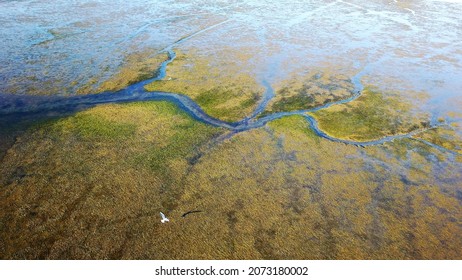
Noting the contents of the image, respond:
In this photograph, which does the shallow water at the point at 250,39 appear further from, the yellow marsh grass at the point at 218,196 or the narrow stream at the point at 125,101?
the yellow marsh grass at the point at 218,196

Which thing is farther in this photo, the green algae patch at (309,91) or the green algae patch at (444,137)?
the green algae patch at (309,91)

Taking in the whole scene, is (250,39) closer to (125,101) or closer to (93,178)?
(125,101)

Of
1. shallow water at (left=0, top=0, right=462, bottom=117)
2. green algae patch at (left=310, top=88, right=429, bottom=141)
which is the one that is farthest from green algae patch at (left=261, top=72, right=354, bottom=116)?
shallow water at (left=0, top=0, right=462, bottom=117)

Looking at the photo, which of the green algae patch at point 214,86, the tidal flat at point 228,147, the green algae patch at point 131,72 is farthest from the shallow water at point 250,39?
the green algae patch at point 214,86

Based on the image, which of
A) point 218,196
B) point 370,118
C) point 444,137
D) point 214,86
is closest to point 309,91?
point 370,118

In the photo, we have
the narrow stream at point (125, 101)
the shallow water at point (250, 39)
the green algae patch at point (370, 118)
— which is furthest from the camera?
the shallow water at point (250, 39)
